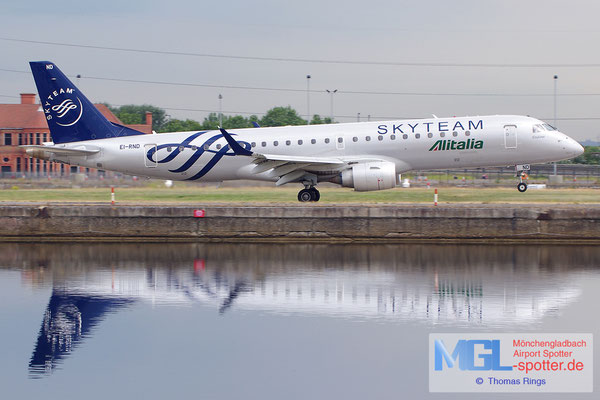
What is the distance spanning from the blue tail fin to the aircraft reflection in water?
23.9ft

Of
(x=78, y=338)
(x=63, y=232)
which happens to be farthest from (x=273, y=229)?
Answer: (x=78, y=338)

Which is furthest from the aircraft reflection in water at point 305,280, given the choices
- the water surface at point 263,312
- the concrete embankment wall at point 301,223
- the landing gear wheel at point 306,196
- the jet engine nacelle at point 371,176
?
the landing gear wheel at point 306,196

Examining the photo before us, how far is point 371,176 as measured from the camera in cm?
3291

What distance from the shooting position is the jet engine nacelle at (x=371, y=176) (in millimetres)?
32938

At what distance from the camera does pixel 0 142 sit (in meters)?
114

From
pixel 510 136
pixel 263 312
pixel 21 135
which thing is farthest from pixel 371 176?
pixel 21 135

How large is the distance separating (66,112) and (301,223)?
1273 centimetres

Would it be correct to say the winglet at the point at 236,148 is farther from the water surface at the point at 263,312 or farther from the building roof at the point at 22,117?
the building roof at the point at 22,117

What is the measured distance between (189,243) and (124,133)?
27.1ft

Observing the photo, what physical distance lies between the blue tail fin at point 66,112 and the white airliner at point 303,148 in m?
0.04

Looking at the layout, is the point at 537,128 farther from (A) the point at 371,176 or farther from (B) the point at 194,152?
(B) the point at 194,152

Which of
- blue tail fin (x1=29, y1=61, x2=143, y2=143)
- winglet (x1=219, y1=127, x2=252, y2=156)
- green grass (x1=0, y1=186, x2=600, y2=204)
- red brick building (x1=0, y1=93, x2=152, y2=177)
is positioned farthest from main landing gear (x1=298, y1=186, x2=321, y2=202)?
red brick building (x1=0, y1=93, x2=152, y2=177)

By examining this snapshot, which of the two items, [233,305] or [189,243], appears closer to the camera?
[233,305]

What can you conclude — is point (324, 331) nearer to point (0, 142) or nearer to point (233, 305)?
point (233, 305)
